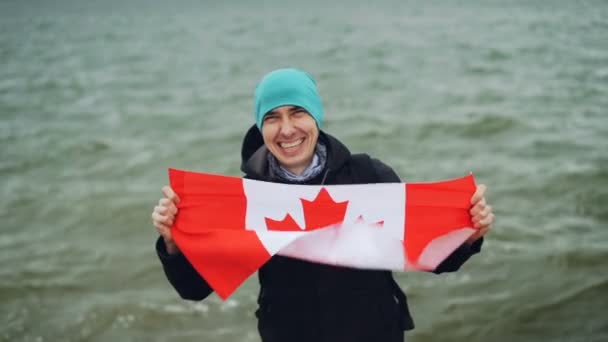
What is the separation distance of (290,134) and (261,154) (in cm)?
24

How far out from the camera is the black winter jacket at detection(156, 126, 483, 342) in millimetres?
2611

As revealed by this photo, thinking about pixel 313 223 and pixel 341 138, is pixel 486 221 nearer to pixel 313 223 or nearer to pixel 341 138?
pixel 313 223

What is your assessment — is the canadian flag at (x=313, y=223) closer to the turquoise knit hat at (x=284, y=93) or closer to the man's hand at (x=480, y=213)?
the man's hand at (x=480, y=213)

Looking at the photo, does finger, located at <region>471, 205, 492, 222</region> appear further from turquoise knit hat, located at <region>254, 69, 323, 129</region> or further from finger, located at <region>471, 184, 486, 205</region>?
turquoise knit hat, located at <region>254, 69, 323, 129</region>

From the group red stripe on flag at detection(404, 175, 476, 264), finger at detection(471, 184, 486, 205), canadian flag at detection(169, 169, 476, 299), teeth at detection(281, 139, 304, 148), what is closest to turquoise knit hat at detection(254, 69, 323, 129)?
teeth at detection(281, 139, 304, 148)

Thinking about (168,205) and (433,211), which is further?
(433,211)

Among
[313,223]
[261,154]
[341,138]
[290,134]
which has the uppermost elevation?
[290,134]

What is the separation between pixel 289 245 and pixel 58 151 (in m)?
8.29

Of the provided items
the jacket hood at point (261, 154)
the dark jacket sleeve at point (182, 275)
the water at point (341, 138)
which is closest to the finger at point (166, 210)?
the dark jacket sleeve at point (182, 275)

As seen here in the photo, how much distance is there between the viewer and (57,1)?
41.6 m

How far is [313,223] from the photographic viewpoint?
278cm

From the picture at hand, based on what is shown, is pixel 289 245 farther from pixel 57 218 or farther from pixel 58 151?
pixel 58 151

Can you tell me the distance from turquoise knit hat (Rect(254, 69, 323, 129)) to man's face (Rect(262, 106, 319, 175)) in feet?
0.12

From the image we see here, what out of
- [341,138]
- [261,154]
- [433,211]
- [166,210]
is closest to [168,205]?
[166,210]
